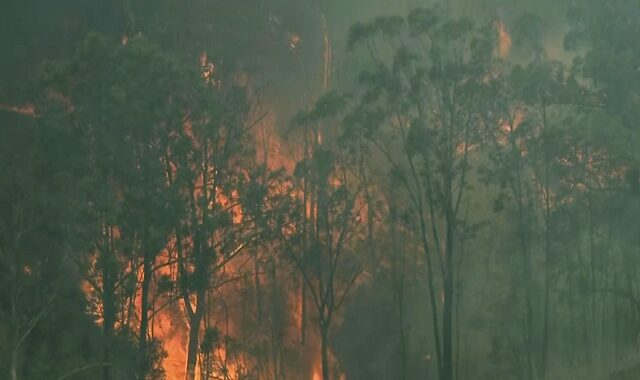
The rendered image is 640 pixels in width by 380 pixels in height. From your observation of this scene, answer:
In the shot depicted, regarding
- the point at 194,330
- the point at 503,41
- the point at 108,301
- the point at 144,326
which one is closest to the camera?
the point at 108,301

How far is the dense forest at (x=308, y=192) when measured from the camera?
76.4 ft

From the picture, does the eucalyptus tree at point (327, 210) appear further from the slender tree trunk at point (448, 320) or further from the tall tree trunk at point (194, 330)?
the slender tree trunk at point (448, 320)

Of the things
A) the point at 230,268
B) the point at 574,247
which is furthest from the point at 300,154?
the point at 574,247

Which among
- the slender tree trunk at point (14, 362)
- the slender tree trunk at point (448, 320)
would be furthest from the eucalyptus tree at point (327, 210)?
the slender tree trunk at point (14, 362)

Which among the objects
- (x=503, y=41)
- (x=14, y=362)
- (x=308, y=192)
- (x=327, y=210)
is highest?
(x=503, y=41)

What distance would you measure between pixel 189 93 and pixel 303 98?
9.37 m

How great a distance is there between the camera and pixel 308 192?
29.3 meters

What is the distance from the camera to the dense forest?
23.3 metres

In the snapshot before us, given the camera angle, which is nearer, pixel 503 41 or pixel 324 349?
pixel 324 349

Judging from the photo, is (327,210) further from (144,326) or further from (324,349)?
(144,326)

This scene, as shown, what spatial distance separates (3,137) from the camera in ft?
83.8

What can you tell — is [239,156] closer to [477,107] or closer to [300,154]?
[300,154]

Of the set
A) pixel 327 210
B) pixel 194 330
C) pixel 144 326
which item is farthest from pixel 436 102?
pixel 144 326

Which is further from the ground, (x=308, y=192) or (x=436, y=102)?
(x=436, y=102)
